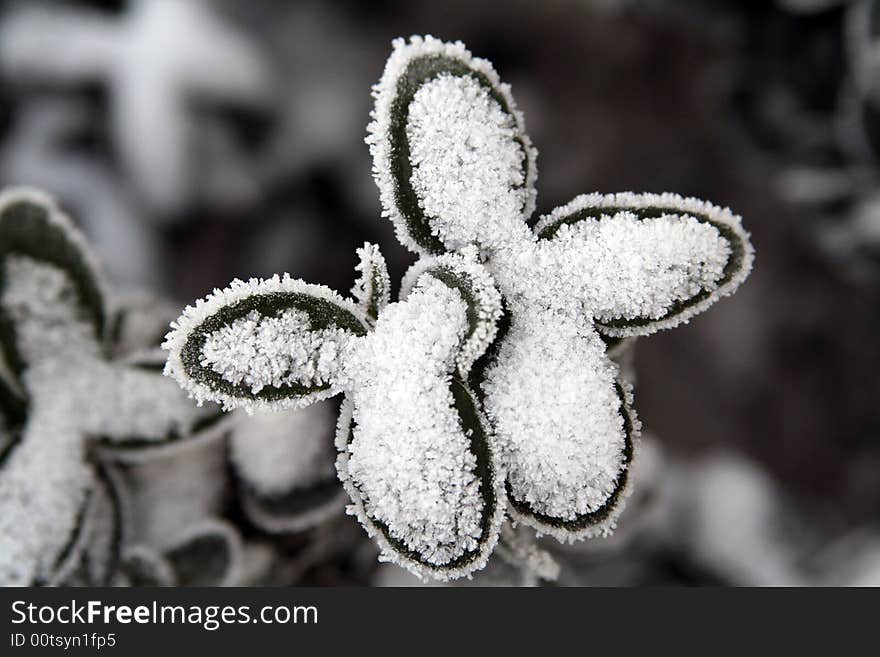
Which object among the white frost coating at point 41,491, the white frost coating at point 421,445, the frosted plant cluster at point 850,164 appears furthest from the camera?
the frosted plant cluster at point 850,164

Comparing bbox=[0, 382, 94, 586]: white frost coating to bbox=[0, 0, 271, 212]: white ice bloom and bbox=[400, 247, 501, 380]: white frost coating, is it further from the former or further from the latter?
bbox=[0, 0, 271, 212]: white ice bloom

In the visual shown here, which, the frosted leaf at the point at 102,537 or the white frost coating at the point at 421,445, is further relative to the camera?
the frosted leaf at the point at 102,537

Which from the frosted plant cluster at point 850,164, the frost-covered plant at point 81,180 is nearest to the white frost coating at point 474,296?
the frosted plant cluster at point 850,164

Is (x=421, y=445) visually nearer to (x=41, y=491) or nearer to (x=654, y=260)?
(x=654, y=260)

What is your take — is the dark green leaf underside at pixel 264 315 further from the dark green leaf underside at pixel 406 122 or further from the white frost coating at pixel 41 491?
the white frost coating at pixel 41 491

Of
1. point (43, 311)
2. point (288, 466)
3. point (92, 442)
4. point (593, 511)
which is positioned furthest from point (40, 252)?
point (593, 511)

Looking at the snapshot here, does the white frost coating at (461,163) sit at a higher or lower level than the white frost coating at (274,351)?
higher

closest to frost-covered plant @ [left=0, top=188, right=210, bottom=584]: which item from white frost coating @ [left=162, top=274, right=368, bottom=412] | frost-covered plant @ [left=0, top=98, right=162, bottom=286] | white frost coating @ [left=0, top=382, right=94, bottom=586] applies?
white frost coating @ [left=0, top=382, right=94, bottom=586]

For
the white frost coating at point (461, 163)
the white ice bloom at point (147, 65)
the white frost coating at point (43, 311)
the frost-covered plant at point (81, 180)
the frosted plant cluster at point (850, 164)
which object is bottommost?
the white frost coating at point (461, 163)
